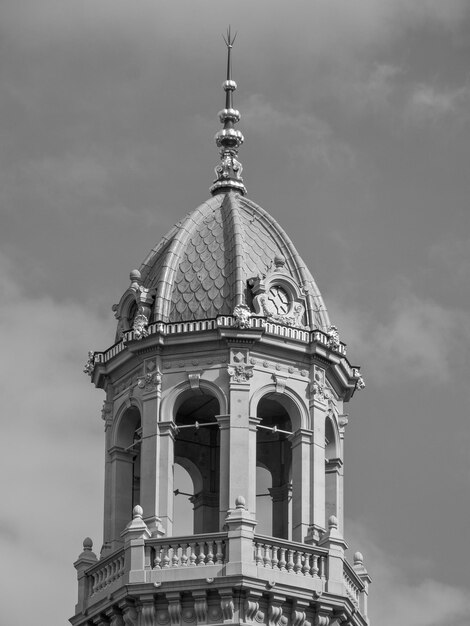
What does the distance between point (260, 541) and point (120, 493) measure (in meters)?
4.70

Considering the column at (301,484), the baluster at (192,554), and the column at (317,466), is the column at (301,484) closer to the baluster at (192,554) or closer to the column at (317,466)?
the column at (317,466)

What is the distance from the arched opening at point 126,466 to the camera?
64625 mm

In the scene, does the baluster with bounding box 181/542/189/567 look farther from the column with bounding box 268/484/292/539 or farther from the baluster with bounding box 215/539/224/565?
the column with bounding box 268/484/292/539

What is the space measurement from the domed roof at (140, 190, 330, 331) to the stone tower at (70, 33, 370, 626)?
46 mm

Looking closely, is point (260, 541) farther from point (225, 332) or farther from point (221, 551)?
point (225, 332)

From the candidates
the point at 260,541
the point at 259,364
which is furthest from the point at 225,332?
the point at 260,541

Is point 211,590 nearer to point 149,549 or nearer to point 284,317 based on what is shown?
point 149,549

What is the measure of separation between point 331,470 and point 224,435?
139 inches

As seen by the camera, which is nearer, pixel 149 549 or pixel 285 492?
pixel 149 549

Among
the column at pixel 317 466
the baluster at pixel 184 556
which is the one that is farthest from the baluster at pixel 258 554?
the column at pixel 317 466

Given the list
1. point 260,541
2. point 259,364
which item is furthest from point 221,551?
point 259,364

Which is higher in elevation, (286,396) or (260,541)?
(286,396)

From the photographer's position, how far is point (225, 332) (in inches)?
2514

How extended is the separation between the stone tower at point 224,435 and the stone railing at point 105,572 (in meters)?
0.05
